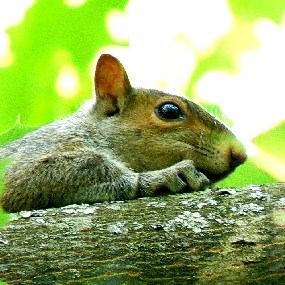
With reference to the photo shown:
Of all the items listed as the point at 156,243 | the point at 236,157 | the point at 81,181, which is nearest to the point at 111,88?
the point at 81,181

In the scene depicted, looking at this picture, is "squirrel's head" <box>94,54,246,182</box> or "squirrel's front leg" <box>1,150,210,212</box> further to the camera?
"squirrel's head" <box>94,54,246,182</box>

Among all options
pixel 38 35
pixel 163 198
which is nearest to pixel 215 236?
pixel 163 198

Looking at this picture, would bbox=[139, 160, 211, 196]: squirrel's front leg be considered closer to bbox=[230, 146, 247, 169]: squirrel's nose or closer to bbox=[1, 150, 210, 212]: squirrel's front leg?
bbox=[1, 150, 210, 212]: squirrel's front leg

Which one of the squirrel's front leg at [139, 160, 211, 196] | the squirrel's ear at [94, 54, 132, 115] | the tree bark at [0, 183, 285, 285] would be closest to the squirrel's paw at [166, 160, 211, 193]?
the squirrel's front leg at [139, 160, 211, 196]

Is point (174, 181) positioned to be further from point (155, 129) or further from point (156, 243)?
point (156, 243)

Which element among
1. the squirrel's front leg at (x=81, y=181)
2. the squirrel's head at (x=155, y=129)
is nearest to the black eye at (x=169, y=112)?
the squirrel's head at (x=155, y=129)

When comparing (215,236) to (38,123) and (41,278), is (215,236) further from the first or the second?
(38,123)

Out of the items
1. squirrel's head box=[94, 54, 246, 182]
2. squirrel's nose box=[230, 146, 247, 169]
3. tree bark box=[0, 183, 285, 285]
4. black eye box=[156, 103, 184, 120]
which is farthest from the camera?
black eye box=[156, 103, 184, 120]
